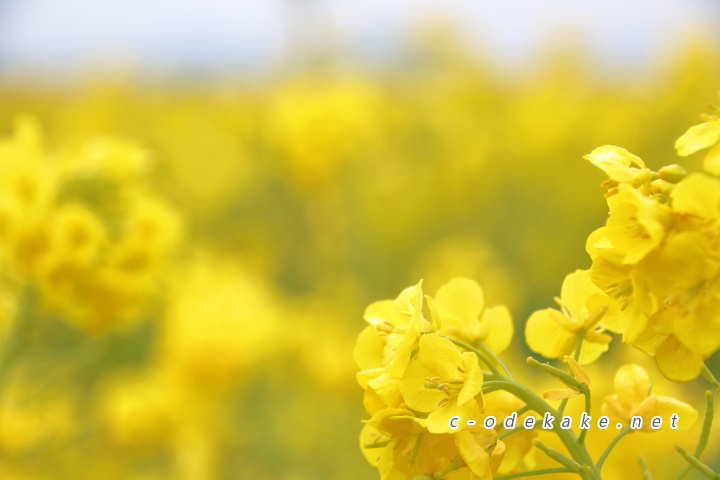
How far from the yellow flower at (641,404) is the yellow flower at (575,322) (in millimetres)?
38

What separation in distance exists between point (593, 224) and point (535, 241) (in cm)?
29

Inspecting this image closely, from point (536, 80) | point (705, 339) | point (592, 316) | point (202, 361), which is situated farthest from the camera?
point (536, 80)

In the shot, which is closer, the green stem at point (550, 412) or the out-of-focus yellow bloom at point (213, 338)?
the green stem at point (550, 412)

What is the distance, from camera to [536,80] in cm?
580

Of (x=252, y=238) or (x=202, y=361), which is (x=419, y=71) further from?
(x=202, y=361)

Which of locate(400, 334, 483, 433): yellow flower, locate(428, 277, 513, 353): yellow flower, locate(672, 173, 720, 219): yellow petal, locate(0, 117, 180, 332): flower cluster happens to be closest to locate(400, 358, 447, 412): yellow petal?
locate(400, 334, 483, 433): yellow flower

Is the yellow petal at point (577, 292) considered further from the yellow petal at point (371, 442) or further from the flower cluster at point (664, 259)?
the yellow petal at point (371, 442)

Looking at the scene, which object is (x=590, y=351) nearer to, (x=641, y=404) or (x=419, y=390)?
(x=641, y=404)

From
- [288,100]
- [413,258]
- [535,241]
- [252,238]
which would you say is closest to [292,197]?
[252,238]

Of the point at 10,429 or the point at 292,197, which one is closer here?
the point at 10,429

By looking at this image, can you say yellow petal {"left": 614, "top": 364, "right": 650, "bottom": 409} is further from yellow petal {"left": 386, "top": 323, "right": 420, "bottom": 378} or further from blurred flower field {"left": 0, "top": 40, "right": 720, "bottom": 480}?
yellow petal {"left": 386, "top": 323, "right": 420, "bottom": 378}

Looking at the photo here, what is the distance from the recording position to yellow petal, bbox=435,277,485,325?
0.70m

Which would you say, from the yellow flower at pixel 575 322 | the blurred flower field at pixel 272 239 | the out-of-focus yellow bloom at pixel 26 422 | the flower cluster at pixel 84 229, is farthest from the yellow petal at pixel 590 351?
the out-of-focus yellow bloom at pixel 26 422

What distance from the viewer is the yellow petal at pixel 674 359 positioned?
0.57 meters
